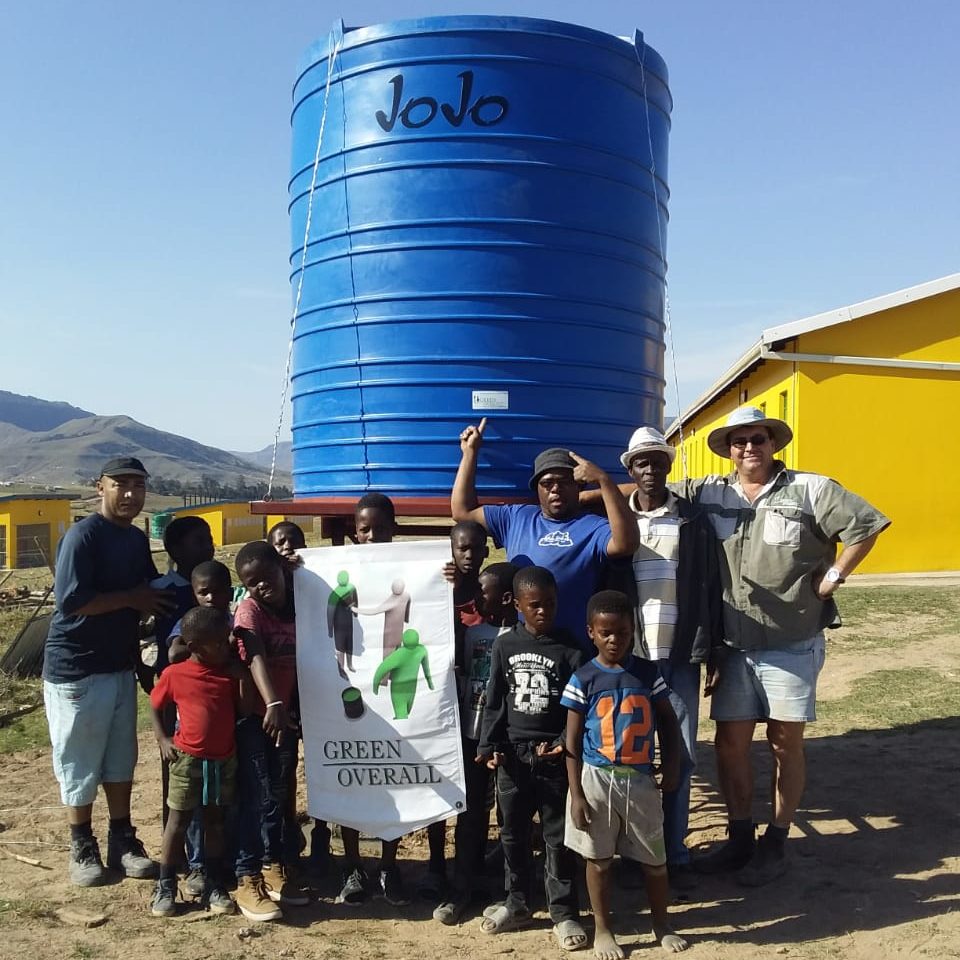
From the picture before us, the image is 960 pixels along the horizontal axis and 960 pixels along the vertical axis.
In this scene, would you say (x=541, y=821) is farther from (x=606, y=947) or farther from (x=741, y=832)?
Result: (x=741, y=832)

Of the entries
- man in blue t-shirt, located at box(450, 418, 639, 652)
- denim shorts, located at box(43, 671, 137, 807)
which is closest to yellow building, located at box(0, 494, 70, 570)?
denim shorts, located at box(43, 671, 137, 807)

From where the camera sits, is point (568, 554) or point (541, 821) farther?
point (568, 554)

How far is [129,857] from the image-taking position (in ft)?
14.6

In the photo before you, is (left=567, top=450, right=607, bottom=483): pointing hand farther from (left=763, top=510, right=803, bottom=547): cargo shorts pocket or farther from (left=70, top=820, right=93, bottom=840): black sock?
(left=70, top=820, right=93, bottom=840): black sock

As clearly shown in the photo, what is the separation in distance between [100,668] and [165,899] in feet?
3.48

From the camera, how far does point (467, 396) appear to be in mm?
5012

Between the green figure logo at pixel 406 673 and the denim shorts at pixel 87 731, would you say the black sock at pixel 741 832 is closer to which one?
the green figure logo at pixel 406 673

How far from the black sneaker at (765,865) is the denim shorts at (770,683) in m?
0.57

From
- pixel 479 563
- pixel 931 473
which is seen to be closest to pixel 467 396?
pixel 479 563

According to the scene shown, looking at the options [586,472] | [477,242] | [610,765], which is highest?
[477,242]

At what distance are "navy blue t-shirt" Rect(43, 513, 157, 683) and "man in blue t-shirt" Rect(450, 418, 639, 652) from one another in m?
1.67

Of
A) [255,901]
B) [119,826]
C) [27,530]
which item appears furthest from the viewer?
[27,530]

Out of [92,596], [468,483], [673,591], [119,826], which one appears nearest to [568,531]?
[673,591]

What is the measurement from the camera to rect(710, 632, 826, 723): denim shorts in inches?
168
